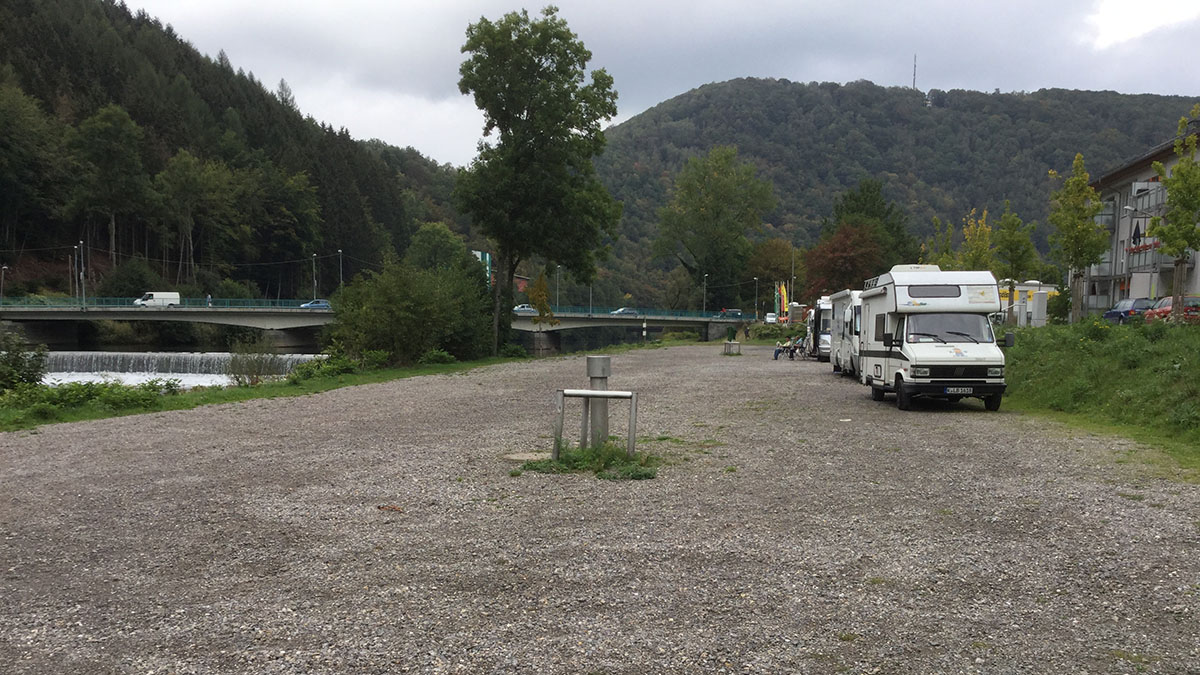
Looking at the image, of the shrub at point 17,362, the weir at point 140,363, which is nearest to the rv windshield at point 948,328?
the shrub at point 17,362

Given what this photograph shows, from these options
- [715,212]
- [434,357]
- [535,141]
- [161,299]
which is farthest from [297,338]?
[715,212]

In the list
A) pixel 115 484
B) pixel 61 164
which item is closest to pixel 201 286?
pixel 61 164

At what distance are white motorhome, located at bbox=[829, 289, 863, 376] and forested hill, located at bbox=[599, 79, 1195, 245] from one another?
107082 millimetres

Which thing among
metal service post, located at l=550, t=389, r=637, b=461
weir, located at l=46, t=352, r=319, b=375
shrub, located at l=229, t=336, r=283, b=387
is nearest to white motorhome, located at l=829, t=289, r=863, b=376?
metal service post, located at l=550, t=389, r=637, b=461

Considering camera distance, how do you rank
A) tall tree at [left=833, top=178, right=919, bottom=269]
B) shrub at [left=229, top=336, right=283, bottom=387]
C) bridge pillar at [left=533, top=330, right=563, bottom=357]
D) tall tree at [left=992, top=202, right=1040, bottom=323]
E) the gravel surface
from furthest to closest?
tall tree at [left=833, top=178, right=919, bottom=269]
bridge pillar at [left=533, top=330, right=563, bottom=357]
tall tree at [left=992, top=202, right=1040, bottom=323]
shrub at [left=229, top=336, right=283, bottom=387]
the gravel surface

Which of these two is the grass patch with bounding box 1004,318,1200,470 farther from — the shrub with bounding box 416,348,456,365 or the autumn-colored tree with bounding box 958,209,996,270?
the autumn-colored tree with bounding box 958,209,996,270

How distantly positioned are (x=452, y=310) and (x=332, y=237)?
84736 millimetres

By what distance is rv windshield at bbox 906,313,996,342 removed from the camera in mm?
16391

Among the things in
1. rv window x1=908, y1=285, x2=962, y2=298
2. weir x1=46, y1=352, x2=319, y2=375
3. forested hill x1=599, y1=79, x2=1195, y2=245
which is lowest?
weir x1=46, y1=352, x2=319, y2=375

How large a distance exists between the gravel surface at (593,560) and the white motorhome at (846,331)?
13.7 m

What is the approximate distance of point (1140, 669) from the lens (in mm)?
4016

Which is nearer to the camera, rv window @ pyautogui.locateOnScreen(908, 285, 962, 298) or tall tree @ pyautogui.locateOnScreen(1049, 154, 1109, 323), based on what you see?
rv window @ pyautogui.locateOnScreen(908, 285, 962, 298)

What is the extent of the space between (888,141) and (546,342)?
110 metres

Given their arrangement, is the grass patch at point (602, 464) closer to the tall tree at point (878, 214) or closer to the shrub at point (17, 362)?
the shrub at point (17, 362)
